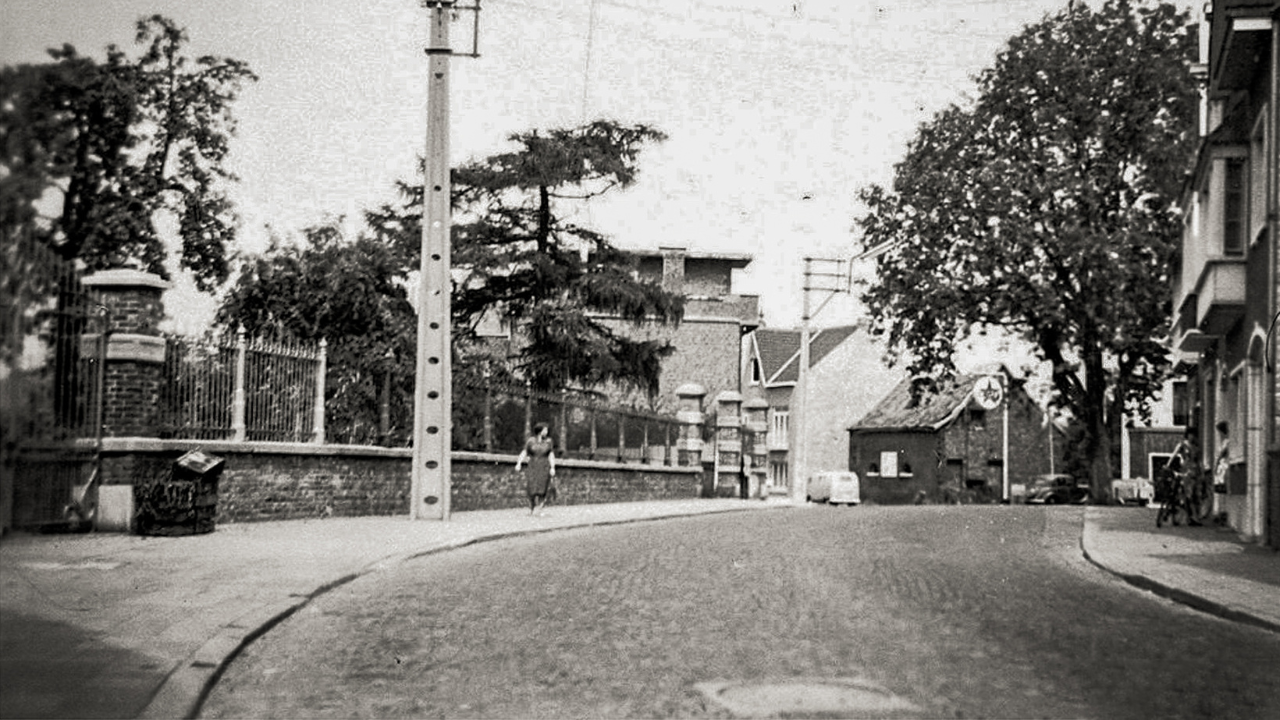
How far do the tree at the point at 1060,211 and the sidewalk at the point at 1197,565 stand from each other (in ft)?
40.2

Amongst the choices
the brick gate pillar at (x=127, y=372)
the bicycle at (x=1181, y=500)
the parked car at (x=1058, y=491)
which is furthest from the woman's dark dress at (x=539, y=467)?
the parked car at (x=1058, y=491)

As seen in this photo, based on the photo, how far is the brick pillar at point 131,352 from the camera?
17.3 metres

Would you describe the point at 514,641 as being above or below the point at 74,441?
below

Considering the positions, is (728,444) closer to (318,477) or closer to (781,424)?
(318,477)

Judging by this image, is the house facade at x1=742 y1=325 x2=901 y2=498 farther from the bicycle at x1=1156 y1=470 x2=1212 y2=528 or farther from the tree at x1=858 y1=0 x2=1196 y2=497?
the bicycle at x1=1156 y1=470 x2=1212 y2=528

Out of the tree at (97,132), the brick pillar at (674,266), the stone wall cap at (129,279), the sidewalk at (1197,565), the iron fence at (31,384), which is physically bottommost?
the sidewalk at (1197,565)

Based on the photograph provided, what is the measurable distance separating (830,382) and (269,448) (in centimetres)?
6347

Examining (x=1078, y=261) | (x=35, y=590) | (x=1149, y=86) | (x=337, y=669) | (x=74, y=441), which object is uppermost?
(x=1149, y=86)

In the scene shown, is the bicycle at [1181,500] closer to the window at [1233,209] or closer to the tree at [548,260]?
the window at [1233,209]

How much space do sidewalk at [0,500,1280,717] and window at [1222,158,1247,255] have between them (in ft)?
13.3

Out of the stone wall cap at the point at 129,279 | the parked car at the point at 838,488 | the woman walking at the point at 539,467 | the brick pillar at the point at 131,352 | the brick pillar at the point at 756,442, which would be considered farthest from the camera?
the parked car at the point at 838,488

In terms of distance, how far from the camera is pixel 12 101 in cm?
299

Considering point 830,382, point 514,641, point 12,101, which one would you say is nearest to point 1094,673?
point 514,641

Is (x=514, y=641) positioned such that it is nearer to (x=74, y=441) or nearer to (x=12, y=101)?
(x=74, y=441)
